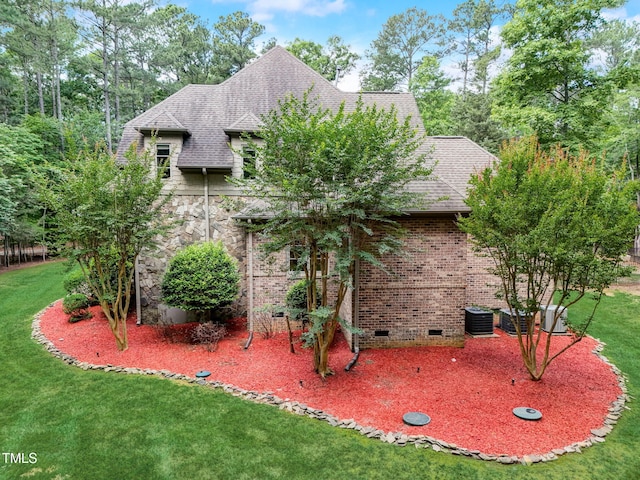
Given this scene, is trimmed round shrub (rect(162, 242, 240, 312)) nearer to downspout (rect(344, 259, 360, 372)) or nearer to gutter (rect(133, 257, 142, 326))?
gutter (rect(133, 257, 142, 326))

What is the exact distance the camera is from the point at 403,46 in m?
31.1

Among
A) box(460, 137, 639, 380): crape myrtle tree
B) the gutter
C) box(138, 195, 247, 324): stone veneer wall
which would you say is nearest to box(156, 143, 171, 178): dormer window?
box(138, 195, 247, 324): stone veneer wall

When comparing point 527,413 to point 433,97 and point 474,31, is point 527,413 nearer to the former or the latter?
point 433,97

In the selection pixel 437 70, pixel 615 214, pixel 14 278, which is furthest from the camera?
pixel 437 70

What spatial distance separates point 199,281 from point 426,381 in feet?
19.3

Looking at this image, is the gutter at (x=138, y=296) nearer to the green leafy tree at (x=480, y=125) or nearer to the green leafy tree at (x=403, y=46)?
the green leafy tree at (x=480, y=125)

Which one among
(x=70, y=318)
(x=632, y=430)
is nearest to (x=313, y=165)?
(x=632, y=430)

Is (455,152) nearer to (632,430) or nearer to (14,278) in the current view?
(632,430)

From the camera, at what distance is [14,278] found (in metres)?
18.0

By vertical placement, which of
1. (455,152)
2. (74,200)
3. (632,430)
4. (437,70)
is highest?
(437,70)

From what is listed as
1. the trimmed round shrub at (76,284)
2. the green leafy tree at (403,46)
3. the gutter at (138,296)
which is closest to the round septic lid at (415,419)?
the gutter at (138,296)

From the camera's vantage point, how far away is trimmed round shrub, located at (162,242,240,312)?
9.33 meters

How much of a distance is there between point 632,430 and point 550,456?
186 cm

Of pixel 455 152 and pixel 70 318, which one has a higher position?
pixel 455 152
